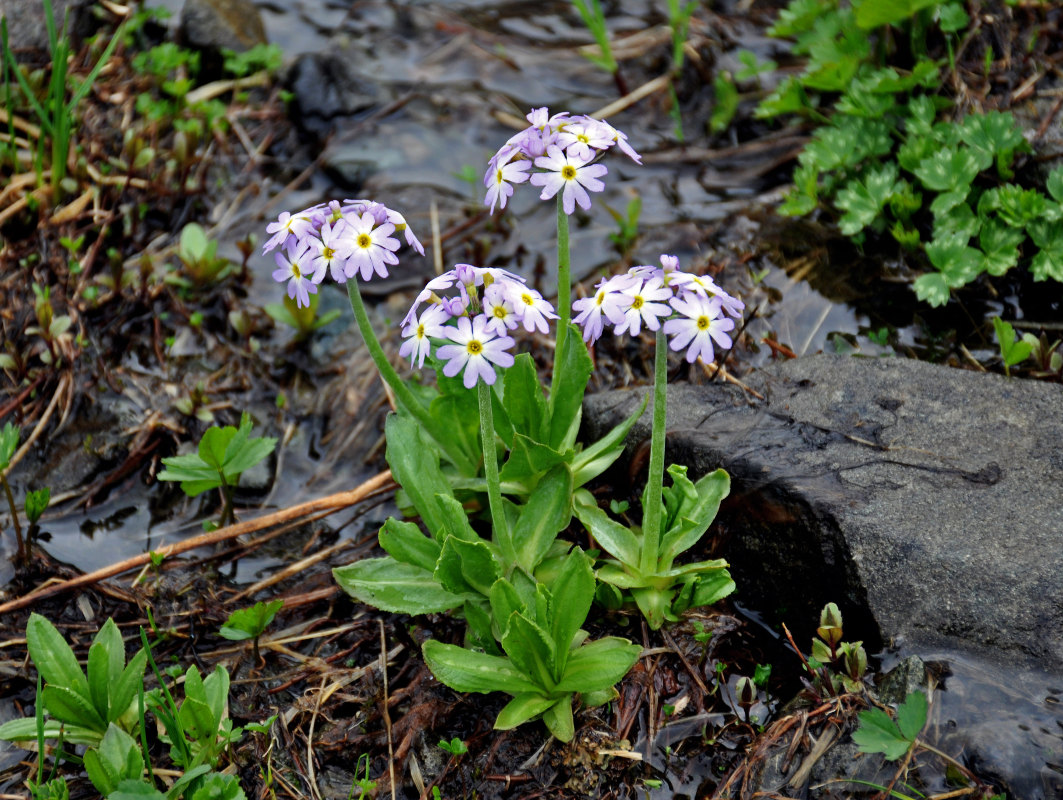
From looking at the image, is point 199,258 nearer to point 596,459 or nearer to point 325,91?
point 325,91

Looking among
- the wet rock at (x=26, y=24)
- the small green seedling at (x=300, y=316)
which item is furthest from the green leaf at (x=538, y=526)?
the wet rock at (x=26, y=24)

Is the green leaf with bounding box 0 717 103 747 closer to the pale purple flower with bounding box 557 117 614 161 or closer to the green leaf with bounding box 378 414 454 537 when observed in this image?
the green leaf with bounding box 378 414 454 537

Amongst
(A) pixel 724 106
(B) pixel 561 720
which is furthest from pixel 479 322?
(A) pixel 724 106

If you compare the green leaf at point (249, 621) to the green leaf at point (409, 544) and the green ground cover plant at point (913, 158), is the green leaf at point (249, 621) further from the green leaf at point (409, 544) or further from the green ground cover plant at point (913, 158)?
the green ground cover plant at point (913, 158)

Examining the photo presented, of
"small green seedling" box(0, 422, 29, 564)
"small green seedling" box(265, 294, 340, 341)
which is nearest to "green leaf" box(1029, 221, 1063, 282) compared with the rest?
"small green seedling" box(265, 294, 340, 341)

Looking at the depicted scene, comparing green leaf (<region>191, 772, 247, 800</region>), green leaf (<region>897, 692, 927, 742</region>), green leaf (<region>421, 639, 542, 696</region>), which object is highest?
green leaf (<region>897, 692, 927, 742</region>)
